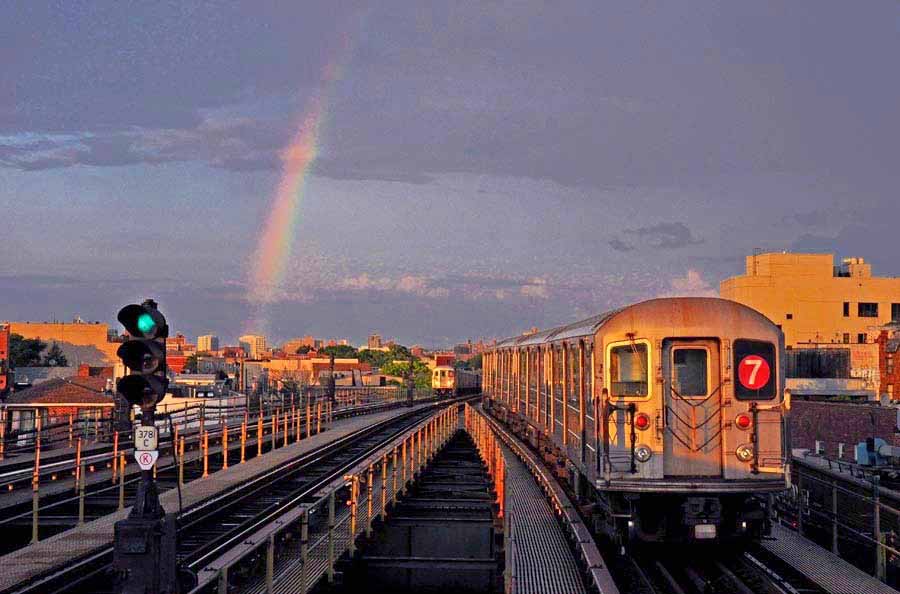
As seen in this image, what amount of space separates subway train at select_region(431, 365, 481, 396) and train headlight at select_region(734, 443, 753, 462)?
6901 centimetres

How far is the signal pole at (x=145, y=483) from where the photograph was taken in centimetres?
859

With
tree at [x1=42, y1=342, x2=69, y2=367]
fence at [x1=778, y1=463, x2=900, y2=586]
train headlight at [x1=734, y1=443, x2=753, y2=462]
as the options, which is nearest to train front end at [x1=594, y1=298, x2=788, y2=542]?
train headlight at [x1=734, y1=443, x2=753, y2=462]

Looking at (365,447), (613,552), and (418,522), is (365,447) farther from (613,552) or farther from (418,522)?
(613,552)

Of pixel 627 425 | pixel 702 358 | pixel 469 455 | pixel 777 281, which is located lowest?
pixel 469 455

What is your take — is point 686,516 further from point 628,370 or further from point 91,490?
point 91,490

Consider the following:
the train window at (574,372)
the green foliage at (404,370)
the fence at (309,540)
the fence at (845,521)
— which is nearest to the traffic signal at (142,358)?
the fence at (309,540)

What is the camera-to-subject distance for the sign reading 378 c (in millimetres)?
8812

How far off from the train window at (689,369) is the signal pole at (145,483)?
26.6 ft

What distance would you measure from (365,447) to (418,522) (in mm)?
12331

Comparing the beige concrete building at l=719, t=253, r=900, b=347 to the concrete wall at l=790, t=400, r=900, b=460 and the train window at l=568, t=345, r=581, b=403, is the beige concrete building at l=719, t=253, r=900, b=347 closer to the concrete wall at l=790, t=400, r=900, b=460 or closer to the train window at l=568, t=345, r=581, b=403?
the concrete wall at l=790, t=400, r=900, b=460

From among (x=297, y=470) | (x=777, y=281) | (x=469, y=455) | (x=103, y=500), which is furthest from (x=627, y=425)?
(x=777, y=281)

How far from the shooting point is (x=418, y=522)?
20.2m

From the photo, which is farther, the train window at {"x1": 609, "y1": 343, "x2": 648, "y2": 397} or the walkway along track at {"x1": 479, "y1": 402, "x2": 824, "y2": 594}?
the train window at {"x1": 609, "y1": 343, "x2": 648, "y2": 397}

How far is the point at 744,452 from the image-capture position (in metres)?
13.9
